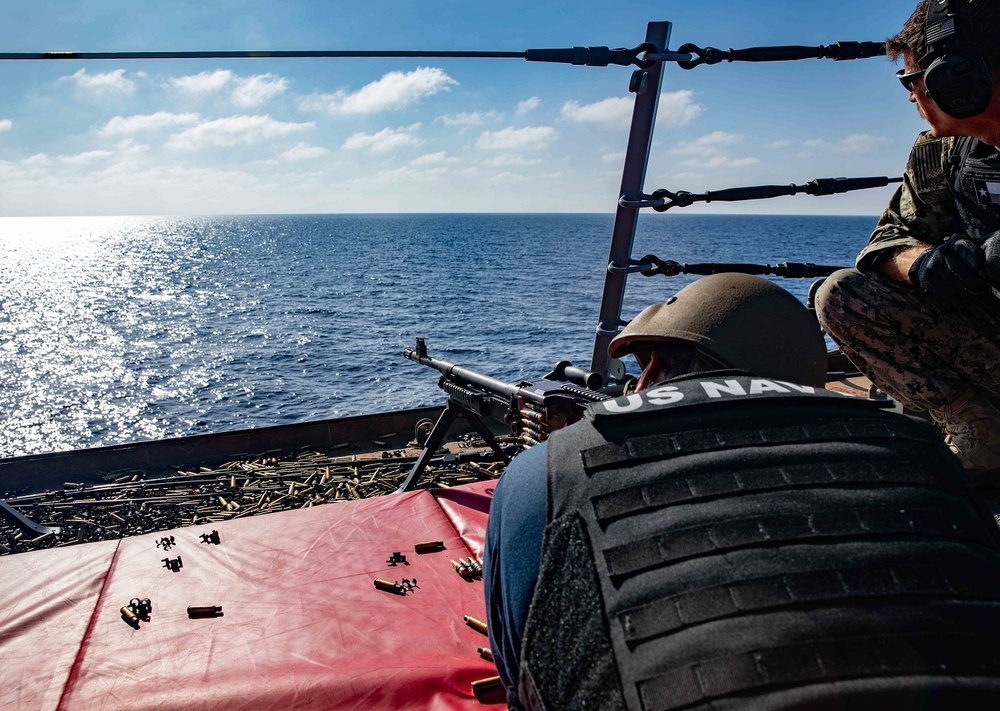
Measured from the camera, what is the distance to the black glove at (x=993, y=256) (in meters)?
2.98

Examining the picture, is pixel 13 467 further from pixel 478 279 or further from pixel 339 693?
pixel 478 279

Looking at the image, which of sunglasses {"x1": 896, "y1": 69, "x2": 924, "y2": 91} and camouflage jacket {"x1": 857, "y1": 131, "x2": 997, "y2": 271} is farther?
Answer: camouflage jacket {"x1": 857, "y1": 131, "x2": 997, "y2": 271}

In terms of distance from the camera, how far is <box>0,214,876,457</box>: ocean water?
25250 millimetres

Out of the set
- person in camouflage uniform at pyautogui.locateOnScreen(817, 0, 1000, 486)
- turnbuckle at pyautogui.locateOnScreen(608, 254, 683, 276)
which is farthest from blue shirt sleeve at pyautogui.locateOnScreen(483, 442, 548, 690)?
turnbuckle at pyautogui.locateOnScreen(608, 254, 683, 276)

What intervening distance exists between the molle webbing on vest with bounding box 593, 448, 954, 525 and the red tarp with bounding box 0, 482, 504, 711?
1400 mm

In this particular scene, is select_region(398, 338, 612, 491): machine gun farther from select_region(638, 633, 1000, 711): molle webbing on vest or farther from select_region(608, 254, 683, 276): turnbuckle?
select_region(638, 633, 1000, 711): molle webbing on vest

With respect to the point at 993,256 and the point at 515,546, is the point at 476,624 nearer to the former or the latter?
the point at 515,546

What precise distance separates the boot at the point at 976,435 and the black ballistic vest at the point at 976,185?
755 millimetres

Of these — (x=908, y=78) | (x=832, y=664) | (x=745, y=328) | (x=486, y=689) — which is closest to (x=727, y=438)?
(x=832, y=664)

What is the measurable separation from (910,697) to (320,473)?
5.47m

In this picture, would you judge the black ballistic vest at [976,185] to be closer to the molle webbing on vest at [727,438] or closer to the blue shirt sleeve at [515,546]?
the molle webbing on vest at [727,438]

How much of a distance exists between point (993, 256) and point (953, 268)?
16 centimetres

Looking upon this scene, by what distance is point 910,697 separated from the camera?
1.22 m

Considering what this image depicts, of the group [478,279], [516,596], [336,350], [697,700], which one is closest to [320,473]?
[516,596]
